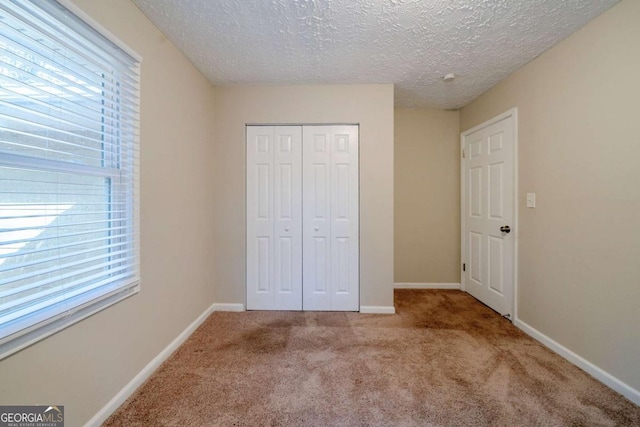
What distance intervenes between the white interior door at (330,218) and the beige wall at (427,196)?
1025 millimetres

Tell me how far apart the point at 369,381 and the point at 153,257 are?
5.44 ft

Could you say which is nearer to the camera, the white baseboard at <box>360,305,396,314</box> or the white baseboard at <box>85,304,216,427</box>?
the white baseboard at <box>85,304,216,427</box>

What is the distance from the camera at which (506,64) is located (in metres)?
2.22

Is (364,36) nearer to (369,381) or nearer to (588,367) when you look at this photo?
(369,381)

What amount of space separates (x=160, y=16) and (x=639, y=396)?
12.1 ft

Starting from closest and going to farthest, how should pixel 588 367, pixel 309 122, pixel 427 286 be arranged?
pixel 588 367, pixel 309 122, pixel 427 286

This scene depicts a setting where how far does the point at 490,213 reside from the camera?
2754mm

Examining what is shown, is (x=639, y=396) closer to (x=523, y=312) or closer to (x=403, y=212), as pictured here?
(x=523, y=312)

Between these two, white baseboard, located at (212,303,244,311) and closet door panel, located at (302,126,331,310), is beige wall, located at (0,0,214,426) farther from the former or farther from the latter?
closet door panel, located at (302,126,331,310)

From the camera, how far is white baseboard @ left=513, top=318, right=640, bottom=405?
1478 millimetres

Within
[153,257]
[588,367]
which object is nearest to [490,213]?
[588,367]

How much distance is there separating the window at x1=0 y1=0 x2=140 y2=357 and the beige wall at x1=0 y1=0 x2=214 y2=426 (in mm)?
105

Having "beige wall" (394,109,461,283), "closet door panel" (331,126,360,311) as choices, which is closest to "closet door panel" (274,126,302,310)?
"closet door panel" (331,126,360,311)

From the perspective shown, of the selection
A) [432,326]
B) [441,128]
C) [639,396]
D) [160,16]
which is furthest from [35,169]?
[441,128]
